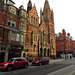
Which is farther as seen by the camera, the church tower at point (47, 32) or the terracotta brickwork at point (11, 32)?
the church tower at point (47, 32)

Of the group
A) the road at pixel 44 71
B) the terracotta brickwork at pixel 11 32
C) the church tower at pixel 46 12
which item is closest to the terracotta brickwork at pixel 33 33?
the terracotta brickwork at pixel 11 32

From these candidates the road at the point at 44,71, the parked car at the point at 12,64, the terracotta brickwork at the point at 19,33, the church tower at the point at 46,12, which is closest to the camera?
the road at the point at 44,71

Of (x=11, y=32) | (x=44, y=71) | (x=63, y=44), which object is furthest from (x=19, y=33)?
(x=63, y=44)

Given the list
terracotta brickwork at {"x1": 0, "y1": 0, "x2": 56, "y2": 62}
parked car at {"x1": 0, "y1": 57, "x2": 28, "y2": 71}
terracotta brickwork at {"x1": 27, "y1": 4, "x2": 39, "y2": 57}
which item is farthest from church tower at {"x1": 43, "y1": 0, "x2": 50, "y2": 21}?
parked car at {"x1": 0, "y1": 57, "x2": 28, "y2": 71}

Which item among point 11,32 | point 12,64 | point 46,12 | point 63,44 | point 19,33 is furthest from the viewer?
point 63,44

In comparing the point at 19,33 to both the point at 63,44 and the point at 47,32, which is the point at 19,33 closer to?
the point at 47,32

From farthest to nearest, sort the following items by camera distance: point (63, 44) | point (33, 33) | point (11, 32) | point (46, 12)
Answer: point (63, 44) < point (46, 12) < point (33, 33) < point (11, 32)

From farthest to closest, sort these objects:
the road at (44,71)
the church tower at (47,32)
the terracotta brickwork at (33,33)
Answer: the church tower at (47,32) < the terracotta brickwork at (33,33) < the road at (44,71)

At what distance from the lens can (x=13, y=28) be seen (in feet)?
69.6

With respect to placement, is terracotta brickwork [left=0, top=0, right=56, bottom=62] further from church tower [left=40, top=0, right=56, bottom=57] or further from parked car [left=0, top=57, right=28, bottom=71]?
parked car [left=0, top=57, right=28, bottom=71]

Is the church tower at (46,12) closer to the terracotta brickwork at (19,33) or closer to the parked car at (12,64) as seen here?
the terracotta brickwork at (19,33)

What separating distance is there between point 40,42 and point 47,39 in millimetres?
6621

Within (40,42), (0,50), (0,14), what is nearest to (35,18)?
(40,42)

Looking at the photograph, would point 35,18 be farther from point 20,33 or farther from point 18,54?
point 18,54
